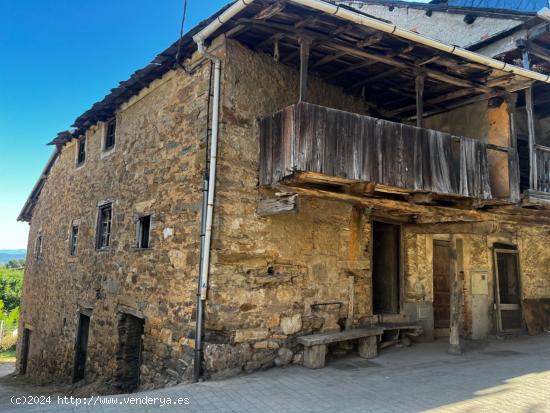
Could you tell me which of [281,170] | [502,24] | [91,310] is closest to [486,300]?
[502,24]

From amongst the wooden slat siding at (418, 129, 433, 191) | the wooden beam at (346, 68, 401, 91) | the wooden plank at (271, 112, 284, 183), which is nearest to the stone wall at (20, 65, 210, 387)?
the wooden plank at (271, 112, 284, 183)

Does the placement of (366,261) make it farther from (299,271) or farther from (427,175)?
(427,175)

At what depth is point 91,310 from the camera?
961 cm

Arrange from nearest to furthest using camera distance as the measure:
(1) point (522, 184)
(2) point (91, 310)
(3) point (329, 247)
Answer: (3) point (329, 247)
(1) point (522, 184)
(2) point (91, 310)

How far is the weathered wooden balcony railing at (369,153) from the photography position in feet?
18.6

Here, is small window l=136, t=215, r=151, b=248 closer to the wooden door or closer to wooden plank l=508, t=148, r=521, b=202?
the wooden door

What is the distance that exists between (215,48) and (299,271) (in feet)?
12.9

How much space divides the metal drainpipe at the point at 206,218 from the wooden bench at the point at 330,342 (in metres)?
1.66

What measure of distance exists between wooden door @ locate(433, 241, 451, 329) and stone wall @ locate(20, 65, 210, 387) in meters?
6.14

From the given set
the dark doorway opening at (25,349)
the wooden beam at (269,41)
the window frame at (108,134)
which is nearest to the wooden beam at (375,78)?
the wooden beam at (269,41)

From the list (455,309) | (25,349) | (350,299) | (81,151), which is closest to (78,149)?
(81,151)

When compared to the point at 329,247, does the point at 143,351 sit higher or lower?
lower

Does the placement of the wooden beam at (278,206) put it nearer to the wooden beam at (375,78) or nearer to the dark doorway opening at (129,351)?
the wooden beam at (375,78)

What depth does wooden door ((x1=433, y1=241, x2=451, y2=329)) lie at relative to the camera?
9805mm
